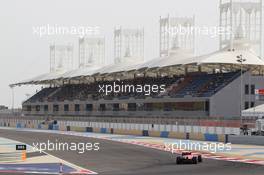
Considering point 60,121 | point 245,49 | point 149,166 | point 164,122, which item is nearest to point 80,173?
point 149,166

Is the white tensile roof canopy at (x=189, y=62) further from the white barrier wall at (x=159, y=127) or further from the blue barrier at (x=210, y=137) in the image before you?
the blue barrier at (x=210, y=137)

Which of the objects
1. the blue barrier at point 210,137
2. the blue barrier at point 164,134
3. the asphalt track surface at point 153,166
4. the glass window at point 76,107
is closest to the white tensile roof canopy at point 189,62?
the glass window at point 76,107

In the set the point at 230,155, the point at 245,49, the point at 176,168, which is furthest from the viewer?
the point at 245,49

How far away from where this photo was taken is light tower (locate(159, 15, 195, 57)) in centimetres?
8375

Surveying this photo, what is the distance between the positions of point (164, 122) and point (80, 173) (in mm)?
30899

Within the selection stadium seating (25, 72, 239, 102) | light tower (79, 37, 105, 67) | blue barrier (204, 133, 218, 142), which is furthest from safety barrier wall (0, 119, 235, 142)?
light tower (79, 37, 105, 67)

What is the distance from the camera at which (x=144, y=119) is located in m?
55.4

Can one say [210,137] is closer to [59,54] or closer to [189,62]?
[189,62]

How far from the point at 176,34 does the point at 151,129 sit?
3225 cm

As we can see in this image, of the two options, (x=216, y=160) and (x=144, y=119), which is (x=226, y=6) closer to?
(x=144, y=119)

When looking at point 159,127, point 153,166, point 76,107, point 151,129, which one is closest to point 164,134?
point 159,127

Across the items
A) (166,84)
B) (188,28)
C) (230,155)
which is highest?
(188,28)

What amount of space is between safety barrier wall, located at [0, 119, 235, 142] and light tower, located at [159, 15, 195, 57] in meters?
19.1

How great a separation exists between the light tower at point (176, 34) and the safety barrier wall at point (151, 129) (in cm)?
1907
